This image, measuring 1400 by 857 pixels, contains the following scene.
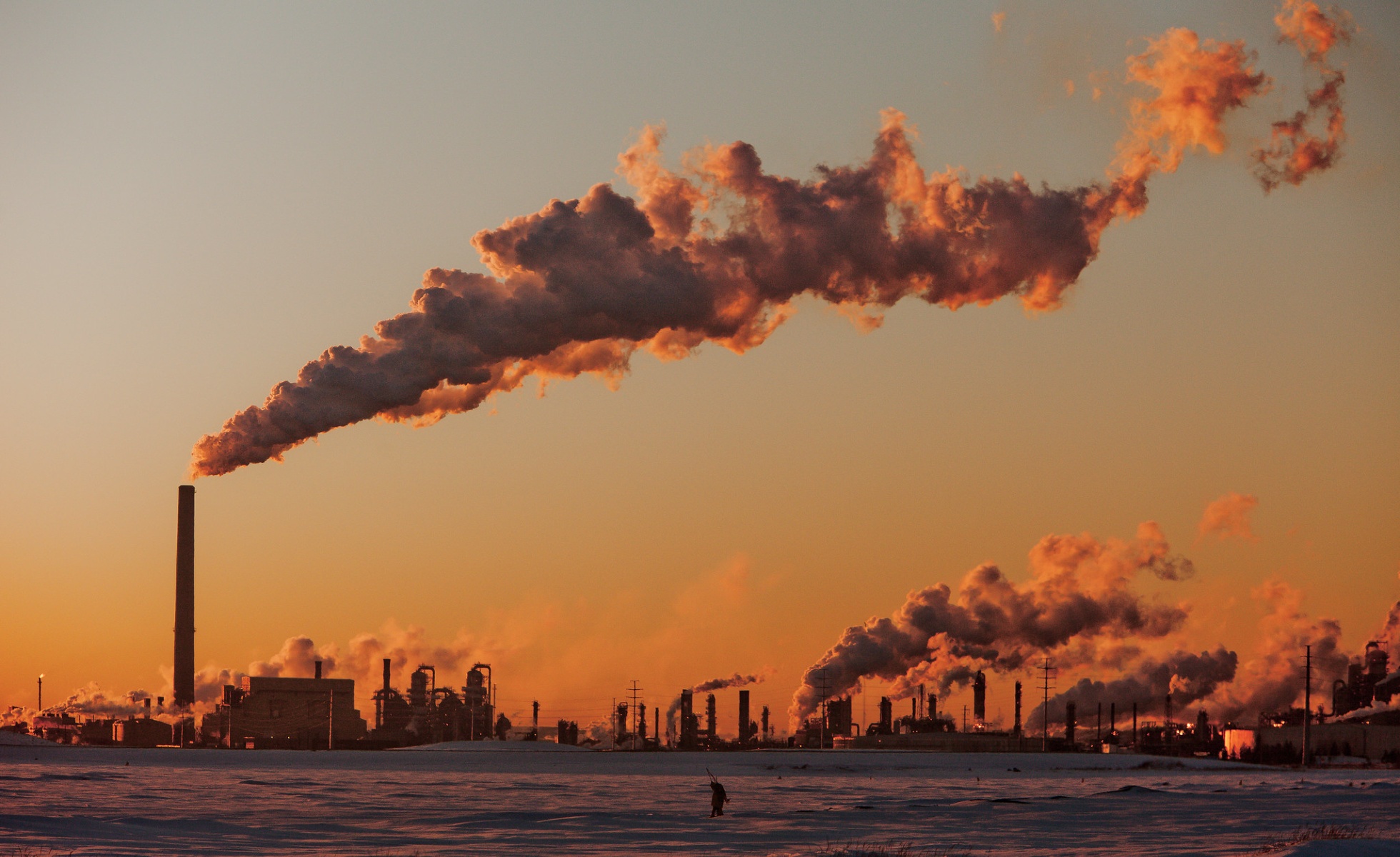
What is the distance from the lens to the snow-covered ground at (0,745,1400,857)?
66188mm

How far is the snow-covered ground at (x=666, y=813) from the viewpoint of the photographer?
6619 centimetres

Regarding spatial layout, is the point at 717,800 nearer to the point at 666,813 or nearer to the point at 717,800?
the point at 717,800

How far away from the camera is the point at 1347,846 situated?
5734 cm

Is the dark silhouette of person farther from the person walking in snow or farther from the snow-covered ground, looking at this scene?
the snow-covered ground

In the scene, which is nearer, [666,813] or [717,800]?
[717,800]

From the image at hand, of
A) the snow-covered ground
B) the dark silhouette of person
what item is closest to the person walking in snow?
the dark silhouette of person

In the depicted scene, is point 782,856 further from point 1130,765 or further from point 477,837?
point 1130,765

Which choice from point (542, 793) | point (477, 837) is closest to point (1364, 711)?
point (542, 793)

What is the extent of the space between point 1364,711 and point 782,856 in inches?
6302

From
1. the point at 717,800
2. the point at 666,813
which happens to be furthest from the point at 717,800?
the point at 666,813

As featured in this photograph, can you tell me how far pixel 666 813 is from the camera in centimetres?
8838

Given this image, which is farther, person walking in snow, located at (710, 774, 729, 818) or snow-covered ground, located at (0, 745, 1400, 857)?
person walking in snow, located at (710, 774, 729, 818)

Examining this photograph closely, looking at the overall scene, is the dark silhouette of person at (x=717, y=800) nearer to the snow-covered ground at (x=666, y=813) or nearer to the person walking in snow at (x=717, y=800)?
the person walking in snow at (x=717, y=800)

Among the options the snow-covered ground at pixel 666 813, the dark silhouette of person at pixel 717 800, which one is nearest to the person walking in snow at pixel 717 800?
the dark silhouette of person at pixel 717 800
